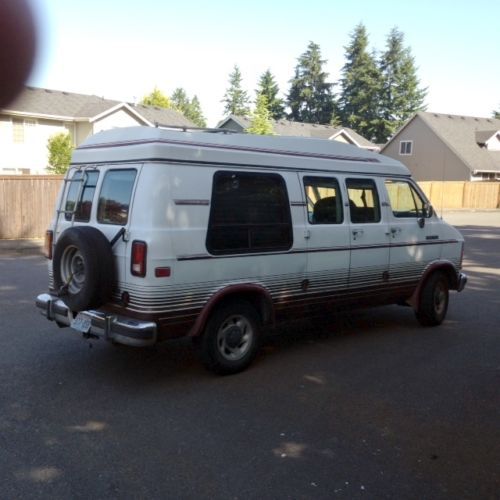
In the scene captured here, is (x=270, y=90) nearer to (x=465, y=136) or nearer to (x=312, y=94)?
(x=312, y=94)

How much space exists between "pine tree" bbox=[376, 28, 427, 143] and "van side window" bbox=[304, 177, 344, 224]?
234 ft

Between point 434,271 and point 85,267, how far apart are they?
4.70 m

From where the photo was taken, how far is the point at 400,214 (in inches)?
283

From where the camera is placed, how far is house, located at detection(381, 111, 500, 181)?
1887 inches

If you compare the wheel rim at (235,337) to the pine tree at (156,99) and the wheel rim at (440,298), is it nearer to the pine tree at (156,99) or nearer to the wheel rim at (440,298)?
the wheel rim at (440,298)

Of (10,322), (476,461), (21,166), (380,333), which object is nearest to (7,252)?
(10,322)

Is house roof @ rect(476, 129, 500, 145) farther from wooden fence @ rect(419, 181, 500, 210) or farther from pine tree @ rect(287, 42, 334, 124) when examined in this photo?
pine tree @ rect(287, 42, 334, 124)

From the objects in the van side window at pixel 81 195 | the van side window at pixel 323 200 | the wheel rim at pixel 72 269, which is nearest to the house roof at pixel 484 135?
the van side window at pixel 323 200

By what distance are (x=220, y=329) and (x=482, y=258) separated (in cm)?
1155

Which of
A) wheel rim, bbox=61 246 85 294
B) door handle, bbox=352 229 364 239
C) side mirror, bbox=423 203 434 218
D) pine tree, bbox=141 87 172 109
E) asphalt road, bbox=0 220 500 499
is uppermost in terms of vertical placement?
pine tree, bbox=141 87 172 109

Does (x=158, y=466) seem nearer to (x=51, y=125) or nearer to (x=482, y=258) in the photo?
(x=482, y=258)

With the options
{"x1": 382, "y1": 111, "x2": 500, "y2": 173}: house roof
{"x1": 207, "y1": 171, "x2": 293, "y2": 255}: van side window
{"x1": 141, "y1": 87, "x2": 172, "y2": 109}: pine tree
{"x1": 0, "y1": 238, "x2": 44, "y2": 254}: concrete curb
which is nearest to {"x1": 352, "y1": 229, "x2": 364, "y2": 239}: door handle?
{"x1": 207, "y1": 171, "x2": 293, "y2": 255}: van side window

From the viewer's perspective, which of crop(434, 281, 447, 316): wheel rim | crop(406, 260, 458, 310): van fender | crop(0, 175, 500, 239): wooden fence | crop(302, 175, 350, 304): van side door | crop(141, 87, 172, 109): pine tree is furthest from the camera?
crop(141, 87, 172, 109): pine tree

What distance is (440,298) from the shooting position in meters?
7.69
